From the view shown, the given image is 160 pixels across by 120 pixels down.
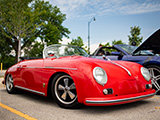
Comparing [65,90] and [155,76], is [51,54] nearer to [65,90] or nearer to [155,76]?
[65,90]

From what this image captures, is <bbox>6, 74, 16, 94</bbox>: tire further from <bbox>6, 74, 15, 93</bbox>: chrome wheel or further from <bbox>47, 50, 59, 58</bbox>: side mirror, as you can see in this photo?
<bbox>47, 50, 59, 58</bbox>: side mirror

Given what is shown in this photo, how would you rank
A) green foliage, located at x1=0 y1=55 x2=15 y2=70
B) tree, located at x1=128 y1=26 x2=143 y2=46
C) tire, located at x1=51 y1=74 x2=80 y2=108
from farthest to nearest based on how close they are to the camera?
tree, located at x1=128 y1=26 x2=143 y2=46 → green foliage, located at x1=0 y1=55 x2=15 y2=70 → tire, located at x1=51 y1=74 x2=80 y2=108

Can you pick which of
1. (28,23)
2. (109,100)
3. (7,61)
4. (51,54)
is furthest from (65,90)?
(7,61)

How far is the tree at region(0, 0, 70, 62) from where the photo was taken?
21.3 metres

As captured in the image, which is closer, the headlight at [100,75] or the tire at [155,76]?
the headlight at [100,75]

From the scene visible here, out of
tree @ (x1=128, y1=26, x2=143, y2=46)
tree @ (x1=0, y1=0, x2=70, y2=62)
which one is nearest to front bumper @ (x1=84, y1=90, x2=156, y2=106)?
tree @ (x1=0, y1=0, x2=70, y2=62)

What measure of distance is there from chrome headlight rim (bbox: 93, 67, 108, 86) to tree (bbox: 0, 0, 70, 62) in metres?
19.6

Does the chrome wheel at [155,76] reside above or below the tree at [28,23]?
below

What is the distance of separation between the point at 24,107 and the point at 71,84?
1.06 m

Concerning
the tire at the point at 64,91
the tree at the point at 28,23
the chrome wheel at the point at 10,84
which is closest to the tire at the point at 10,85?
the chrome wheel at the point at 10,84

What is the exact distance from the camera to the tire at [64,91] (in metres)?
3.36

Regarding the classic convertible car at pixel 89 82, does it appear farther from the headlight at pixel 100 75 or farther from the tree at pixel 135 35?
the tree at pixel 135 35

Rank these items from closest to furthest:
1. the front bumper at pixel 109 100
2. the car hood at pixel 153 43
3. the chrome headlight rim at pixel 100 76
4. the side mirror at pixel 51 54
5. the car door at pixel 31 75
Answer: the front bumper at pixel 109 100 → the chrome headlight rim at pixel 100 76 → the car hood at pixel 153 43 → the car door at pixel 31 75 → the side mirror at pixel 51 54

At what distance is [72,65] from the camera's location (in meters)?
3.36
